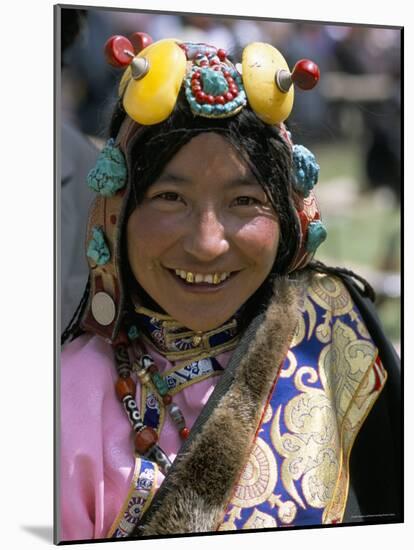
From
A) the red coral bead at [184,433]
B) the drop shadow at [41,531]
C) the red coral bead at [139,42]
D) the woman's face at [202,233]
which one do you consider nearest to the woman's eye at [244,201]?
the woman's face at [202,233]

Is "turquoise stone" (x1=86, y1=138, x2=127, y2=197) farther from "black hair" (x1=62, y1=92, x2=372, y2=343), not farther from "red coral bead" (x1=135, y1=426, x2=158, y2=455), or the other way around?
"red coral bead" (x1=135, y1=426, x2=158, y2=455)

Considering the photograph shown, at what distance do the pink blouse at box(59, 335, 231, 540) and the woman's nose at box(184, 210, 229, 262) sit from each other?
1.19ft

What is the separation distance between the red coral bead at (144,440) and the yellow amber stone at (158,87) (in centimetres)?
88

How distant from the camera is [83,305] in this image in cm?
398

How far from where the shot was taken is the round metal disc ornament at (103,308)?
3.92m

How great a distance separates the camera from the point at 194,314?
3.92 metres

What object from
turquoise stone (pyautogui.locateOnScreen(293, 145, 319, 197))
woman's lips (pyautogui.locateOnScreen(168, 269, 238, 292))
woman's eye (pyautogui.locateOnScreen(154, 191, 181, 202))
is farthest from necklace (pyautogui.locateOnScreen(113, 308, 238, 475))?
turquoise stone (pyautogui.locateOnScreen(293, 145, 319, 197))

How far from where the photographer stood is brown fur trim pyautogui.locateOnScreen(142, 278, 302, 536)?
388cm

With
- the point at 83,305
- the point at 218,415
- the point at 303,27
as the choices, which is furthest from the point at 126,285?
the point at 303,27

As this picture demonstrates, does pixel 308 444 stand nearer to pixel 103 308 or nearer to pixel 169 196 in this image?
pixel 103 308

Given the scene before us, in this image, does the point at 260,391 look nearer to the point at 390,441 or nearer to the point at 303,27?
the point at 390,441

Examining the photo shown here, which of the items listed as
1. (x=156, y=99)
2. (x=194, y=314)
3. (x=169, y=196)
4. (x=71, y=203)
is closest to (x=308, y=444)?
(x=194, y=314)

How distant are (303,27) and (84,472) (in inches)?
59.6

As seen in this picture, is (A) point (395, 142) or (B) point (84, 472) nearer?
(B) point (84, 472)
